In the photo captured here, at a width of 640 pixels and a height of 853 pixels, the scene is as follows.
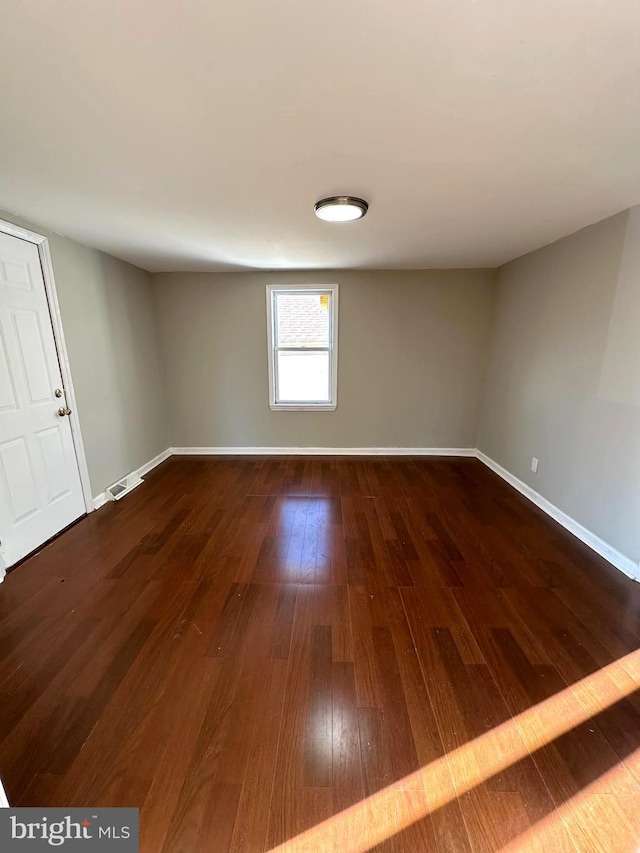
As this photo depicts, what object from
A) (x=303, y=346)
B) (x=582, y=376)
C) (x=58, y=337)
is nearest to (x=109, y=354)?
(x=58, y=337)

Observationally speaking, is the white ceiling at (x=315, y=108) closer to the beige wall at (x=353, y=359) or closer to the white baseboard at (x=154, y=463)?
the beige wall at (x=353, y=359)

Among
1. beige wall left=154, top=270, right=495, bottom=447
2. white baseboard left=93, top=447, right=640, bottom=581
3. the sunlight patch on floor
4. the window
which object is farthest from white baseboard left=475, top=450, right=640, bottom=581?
the window

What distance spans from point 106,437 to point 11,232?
1.72 meters

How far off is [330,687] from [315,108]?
2300 mm

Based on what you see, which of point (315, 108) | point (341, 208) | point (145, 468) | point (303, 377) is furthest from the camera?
point (303, 377)

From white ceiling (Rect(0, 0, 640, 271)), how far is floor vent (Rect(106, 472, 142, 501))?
227 centimetres

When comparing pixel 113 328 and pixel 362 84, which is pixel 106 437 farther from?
pixel 362 84

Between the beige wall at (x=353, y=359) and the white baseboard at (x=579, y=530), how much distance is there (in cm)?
109

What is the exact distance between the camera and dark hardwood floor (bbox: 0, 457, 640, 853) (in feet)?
3.46

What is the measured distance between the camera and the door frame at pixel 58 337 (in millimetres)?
2297

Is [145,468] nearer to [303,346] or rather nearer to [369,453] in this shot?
[303,346]

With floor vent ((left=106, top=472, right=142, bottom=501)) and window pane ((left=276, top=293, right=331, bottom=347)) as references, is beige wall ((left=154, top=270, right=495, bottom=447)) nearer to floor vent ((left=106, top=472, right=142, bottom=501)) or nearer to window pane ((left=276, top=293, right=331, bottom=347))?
window pane ((left=276, top=293, right=331, bottom=347))

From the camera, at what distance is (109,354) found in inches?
130

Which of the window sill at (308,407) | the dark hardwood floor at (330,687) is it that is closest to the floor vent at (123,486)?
the dark hardwood floor at (330,687)
